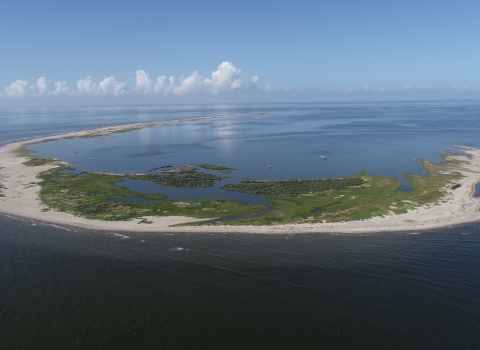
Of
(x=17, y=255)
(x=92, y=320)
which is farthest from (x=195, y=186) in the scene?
(x=92, y=320)

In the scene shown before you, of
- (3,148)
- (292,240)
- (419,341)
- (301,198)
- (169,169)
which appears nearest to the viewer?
(419,341)

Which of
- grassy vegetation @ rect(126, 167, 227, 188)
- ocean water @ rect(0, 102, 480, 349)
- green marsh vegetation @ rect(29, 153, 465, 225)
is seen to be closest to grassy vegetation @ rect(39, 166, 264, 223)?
green marsh vegetation @ rect(29, 153, 465, 225)

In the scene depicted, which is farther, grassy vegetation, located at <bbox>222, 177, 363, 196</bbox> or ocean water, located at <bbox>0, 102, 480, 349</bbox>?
grassy vegetation, located at <bbox>222, 177, 363, 196</bbox>

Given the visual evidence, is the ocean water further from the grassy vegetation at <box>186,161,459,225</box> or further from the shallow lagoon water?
the shallow lagoon water

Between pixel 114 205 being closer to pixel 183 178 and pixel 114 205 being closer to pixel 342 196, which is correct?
pixel 183 178

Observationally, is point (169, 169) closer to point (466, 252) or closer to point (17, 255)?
point (17, 255)

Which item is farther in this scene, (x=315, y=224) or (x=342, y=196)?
(x=342, y=196)

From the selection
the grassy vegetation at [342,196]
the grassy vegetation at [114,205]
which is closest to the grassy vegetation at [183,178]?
the grassy vegetation at [342,196]

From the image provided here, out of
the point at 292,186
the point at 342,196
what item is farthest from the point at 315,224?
the point at 292,186
